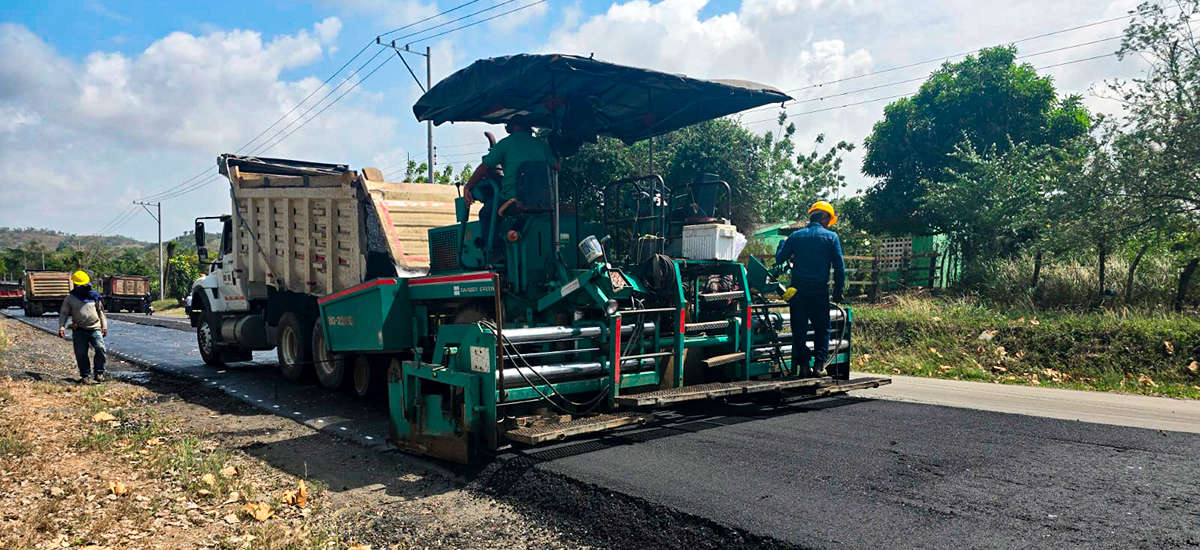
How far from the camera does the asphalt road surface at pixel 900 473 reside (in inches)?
155

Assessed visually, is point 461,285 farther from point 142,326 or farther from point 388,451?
point 142,326

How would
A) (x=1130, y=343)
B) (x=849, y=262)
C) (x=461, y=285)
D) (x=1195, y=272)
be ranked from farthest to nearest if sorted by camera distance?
(x=849, y=262)
(x=1195, y=272)
(x=1130, y=343)
(x=461, y=285)

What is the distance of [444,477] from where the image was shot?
18.0 ft

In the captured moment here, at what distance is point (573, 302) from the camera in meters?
6.72

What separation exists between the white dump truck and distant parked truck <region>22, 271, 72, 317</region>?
24.0m

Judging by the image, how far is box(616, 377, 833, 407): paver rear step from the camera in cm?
589

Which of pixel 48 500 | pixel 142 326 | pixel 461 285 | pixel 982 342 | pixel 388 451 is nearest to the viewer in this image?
pixel 48 500

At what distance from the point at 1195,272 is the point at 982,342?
3.94m

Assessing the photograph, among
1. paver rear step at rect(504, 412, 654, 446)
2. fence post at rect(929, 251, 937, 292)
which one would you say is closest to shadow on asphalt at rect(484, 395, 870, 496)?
paver rear step at rect(504, 412, 654, 446)

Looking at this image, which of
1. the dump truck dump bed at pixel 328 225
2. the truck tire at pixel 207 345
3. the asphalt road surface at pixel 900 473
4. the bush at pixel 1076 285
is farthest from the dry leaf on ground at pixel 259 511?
the bush at pixel 1076 285

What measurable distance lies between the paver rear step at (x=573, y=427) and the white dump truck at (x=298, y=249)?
3.76 meters

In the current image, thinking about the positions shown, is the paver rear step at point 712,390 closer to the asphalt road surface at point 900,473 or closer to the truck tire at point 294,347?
the asphalt road surface at point 900,473

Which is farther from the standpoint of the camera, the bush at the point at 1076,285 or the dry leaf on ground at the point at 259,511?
the bush at the point at 1076,285

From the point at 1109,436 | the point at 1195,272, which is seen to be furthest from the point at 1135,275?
the point at 1109,436
